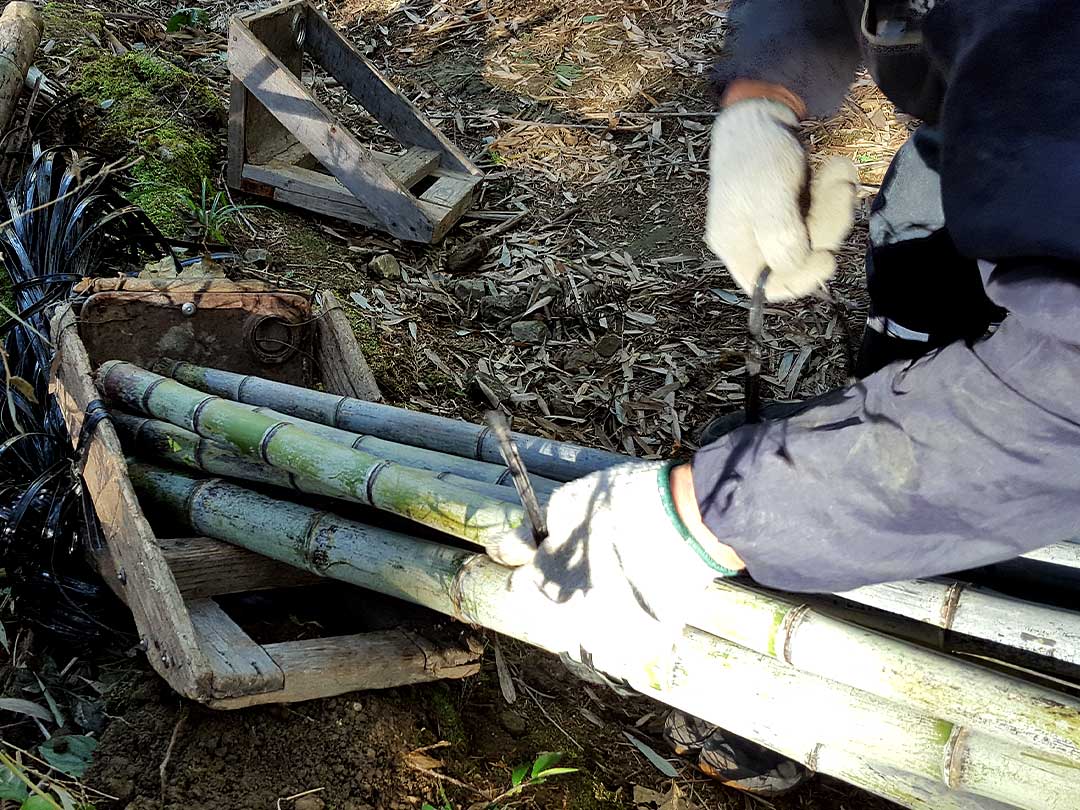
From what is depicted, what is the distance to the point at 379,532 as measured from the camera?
7.48ft

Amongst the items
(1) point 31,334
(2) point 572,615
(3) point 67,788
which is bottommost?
(2) point 572,615

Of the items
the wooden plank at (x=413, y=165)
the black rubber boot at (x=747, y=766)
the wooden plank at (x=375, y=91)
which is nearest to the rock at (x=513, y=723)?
the black rubber boot at (x=747, y=766)

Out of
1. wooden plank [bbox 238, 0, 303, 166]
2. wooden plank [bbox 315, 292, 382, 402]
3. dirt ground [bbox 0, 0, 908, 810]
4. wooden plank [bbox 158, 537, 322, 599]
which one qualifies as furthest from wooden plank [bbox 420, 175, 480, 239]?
wooden plank [bbox 158, 537, 322, 599]

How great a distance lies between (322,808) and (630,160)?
4139 mm

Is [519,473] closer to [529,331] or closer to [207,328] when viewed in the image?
[207,328]

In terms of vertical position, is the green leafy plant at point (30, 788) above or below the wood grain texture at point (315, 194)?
above

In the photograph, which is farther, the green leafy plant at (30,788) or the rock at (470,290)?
the rock at (470,290)

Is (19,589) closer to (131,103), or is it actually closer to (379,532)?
(379,532)

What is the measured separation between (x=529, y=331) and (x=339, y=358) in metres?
1.36

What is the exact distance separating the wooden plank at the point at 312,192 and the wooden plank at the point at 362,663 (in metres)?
2.73

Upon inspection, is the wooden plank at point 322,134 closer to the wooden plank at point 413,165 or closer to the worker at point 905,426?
the wooden plank at point 413,165

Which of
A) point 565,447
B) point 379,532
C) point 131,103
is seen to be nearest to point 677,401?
point 565,447

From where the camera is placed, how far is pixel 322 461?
2.25m

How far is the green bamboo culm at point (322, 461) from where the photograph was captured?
2010mm
